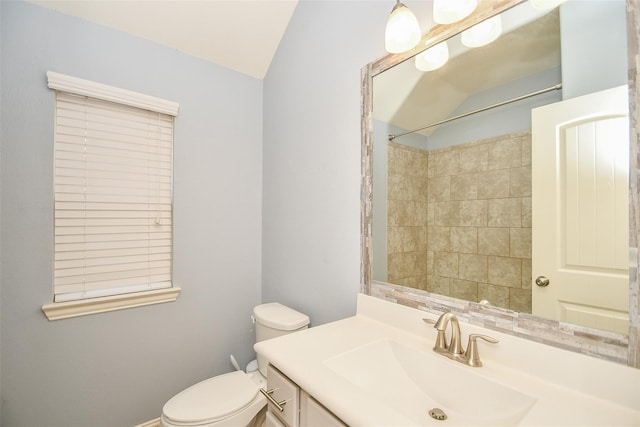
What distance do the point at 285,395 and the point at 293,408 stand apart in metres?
0.05

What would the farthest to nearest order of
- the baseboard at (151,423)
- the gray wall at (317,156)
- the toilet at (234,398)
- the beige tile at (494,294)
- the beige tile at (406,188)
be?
the baseboard at (151,423), the gray wall at (317,156), the toilet at (234,398), the beige tile at (406,188), the beige tile at (494,294)

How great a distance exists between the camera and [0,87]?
1223 mm

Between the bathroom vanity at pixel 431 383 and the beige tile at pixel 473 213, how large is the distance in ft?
1.06

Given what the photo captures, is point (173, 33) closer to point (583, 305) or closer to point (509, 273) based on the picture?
point (509, 273)

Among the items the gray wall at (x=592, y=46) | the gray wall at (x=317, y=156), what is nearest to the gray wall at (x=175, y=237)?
the gray wall at (x=317, y=156)

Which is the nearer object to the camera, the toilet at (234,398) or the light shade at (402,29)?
the light shade at (402,29)

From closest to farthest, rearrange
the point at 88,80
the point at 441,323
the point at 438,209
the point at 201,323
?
the point at 441,323
the point at 438,209
the point at 88,80
the point at 201,323

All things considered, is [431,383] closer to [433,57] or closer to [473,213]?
[473,213]

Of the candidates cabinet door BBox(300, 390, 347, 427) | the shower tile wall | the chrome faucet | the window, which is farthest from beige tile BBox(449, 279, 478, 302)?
the window

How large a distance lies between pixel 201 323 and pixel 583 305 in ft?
6.06

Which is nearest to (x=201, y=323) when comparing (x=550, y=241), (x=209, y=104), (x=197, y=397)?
(x=197, y=397)

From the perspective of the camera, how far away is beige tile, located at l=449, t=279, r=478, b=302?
89cm

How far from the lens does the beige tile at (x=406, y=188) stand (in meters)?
1.07

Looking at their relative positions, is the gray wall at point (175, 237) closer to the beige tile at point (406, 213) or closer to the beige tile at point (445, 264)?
the beige tile at point (406, 213)
